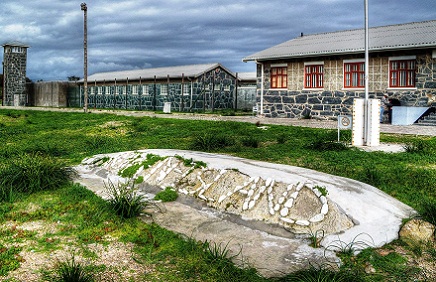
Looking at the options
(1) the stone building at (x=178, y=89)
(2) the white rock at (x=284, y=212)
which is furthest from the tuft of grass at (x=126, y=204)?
(1) the stone building at (x=178, y=89)

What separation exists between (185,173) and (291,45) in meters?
19.2

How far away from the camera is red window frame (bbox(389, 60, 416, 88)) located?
19906mm

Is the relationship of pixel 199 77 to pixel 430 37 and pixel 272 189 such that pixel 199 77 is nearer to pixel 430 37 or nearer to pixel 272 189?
pixel 430 37

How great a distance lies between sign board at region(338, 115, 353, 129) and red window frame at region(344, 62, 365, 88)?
9380 mm

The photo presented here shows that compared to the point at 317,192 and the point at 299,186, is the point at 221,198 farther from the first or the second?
the point at 317,192

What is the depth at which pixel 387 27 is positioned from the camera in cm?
2358

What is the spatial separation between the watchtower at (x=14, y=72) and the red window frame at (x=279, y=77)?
82.9 ft

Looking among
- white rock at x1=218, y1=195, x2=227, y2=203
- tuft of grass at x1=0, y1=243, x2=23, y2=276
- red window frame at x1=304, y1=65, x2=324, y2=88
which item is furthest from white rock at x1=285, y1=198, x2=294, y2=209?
red window frame at x1=304, y1=65, x2=324, y2=88

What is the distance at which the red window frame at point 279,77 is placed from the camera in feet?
79.3

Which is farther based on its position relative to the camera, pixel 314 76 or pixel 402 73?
pixel 314 76

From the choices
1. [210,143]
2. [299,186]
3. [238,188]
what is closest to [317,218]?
[299,186]

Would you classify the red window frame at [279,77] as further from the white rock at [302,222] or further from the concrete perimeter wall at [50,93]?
the concrete perimeter wall at [50,93]

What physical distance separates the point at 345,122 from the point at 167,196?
678 cm

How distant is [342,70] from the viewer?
71.8 feet
